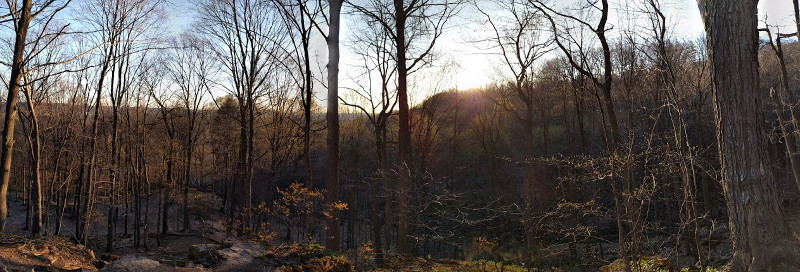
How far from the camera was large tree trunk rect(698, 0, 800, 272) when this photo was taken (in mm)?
4891

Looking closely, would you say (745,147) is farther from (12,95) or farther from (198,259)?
(12,95)

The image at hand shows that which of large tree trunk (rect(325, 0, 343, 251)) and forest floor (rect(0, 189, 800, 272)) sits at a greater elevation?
large tree trunk (rect(325, 0, 343, 251))

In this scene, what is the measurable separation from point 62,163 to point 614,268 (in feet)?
89.2

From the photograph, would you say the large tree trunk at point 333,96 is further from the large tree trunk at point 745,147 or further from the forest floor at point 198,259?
the large tree trunk at point 745,147

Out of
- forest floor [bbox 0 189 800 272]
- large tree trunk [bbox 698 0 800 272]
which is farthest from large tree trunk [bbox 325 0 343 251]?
large tree trunk [bbox 698 0 800 272]

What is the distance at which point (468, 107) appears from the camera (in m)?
32.4

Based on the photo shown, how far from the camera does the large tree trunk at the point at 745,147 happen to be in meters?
4.89

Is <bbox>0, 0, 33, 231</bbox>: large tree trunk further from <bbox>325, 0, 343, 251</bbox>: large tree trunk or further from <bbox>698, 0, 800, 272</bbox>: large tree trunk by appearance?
<bbox>698, 0, 800, 272</bbox>: large tree trunk

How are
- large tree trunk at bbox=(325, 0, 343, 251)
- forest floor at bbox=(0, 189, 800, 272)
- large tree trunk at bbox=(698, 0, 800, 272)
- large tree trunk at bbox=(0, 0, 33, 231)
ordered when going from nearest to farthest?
large tree trunk at bbox=(698, 0, 800, 272) → forest floor at bbox=(0, 189, 800, 272) → large tree trunk at bbox=(0, 0, 33, 231) → large tree trunk at bbox=(325, 0, 343, 251)

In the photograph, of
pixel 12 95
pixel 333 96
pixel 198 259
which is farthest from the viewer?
pixel 333 96

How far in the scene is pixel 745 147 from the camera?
4965mm

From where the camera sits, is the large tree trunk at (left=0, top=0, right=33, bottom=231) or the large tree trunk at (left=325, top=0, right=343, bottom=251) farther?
the large tree trunk at (left=325, top=0, right=343, bottom=251)

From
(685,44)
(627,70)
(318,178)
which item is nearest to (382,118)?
(627,70)

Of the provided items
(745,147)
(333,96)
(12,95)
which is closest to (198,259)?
(333,96)
